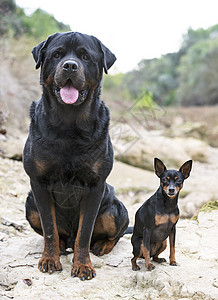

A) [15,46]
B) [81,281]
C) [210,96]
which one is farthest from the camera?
[210,96]

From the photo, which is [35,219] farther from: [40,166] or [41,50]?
[41,50]

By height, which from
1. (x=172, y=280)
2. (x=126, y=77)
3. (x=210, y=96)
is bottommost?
(x=172, y=280)

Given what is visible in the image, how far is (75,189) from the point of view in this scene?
2990 millimetres

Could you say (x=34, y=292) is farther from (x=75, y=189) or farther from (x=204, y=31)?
(x=204, y=31)

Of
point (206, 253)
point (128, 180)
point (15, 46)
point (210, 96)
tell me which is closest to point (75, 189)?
point (206, 253)

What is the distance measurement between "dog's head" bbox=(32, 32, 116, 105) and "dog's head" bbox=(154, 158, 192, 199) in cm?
87

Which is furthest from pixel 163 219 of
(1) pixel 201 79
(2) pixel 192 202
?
(1) pixel 201 79

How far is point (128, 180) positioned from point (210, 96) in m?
29.3

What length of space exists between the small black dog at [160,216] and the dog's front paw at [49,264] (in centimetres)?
63

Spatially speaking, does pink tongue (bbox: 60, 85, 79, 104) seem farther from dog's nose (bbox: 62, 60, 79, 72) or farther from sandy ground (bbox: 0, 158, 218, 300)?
sandy ground (bbox: 0, 158, 218, 300)

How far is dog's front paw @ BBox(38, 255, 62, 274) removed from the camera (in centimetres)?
298

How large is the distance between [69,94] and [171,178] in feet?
3.41

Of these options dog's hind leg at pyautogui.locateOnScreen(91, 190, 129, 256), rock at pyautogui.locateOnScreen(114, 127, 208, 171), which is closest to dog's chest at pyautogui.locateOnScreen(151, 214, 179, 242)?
dog's hind leg at pyautogui.locateOnScreen(91, 190, 129, 256)

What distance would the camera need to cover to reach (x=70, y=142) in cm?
290
